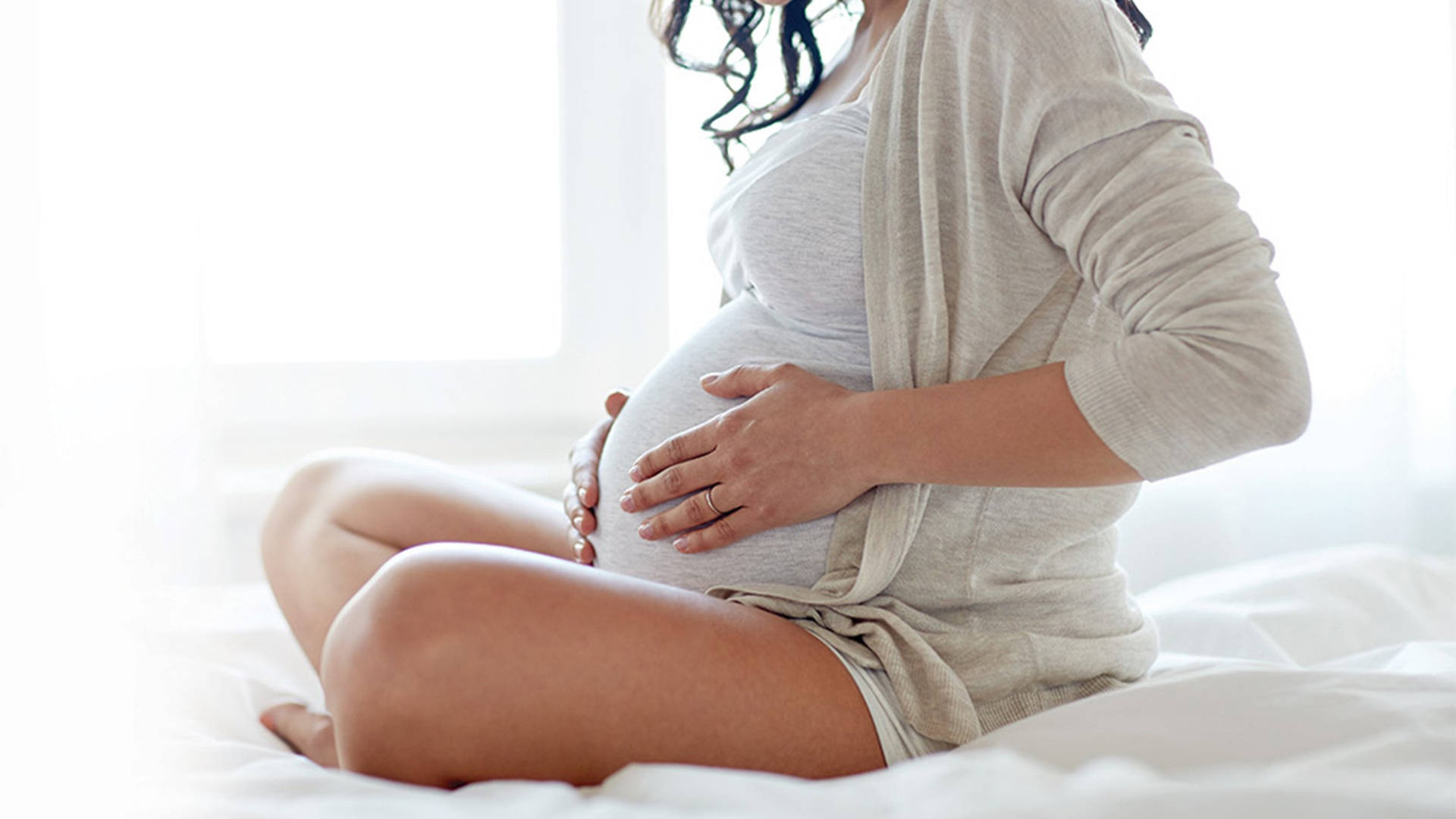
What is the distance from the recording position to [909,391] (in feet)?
2.34

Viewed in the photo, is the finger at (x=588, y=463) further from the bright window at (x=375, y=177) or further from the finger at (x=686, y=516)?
the bright window at (x=375, y=177)

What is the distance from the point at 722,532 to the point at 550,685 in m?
0.19

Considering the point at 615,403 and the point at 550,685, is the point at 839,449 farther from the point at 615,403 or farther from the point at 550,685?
the point at 615,403

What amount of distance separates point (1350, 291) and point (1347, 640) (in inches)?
28.9

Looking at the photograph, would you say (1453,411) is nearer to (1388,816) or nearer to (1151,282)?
(1151,282)

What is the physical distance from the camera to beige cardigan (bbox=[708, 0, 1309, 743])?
644 mm

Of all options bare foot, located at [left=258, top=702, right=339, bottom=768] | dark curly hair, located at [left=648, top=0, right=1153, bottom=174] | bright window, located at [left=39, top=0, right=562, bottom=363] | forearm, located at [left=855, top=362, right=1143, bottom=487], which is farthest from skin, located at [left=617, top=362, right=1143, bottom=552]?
bright window, located at [left=39, top=0, right=562, bottom=363]

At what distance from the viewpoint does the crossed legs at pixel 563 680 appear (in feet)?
2.01

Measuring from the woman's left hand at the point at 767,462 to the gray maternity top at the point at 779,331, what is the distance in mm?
22

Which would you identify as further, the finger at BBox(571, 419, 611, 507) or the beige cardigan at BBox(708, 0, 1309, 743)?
the finger at BBox(571, 419, 611, 507)

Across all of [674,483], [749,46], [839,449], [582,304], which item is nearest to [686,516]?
[674,483]

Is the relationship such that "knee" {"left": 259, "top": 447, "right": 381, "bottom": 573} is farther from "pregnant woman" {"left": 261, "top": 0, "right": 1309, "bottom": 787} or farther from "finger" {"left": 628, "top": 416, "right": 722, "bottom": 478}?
"finger" {"left": 628, "top": 416, "right": 722, "bottom": 478}

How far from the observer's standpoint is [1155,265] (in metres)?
0.65

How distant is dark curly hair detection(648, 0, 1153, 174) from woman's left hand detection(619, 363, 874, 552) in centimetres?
52
